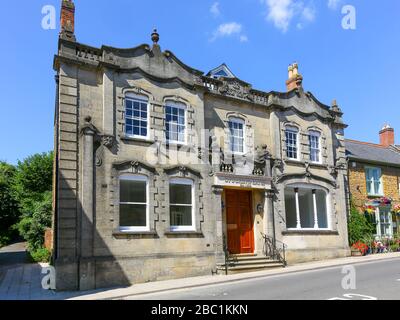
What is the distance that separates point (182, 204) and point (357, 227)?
1117 cm

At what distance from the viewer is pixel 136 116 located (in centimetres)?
1565

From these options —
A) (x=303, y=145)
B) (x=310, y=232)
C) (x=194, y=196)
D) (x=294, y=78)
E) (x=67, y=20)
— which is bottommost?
(x=310, y=232)

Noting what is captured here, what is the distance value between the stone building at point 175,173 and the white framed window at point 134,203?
0.13 feet

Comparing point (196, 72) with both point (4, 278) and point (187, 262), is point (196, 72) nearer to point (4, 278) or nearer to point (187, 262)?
point (187, 262)

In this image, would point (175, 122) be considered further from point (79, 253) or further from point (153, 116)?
point (79, 253)

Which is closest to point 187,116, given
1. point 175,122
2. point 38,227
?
point 175,122

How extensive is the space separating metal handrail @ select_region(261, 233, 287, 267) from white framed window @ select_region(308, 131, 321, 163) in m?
5.30

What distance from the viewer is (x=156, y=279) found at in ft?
48.0

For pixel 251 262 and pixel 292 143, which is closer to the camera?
pixel 251 262

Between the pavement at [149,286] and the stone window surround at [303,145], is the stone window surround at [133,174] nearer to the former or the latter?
the pavement at [149,286]

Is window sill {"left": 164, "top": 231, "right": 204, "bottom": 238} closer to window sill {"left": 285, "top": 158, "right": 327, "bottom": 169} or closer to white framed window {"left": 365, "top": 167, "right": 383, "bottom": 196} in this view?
window sill {"left": 285, "top": 158, "right": 327, "bottom": 169}

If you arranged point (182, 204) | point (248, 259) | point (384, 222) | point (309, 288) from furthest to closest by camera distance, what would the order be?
point (384, 222), point (248, 259), point (182, 204), point (309, 288)
